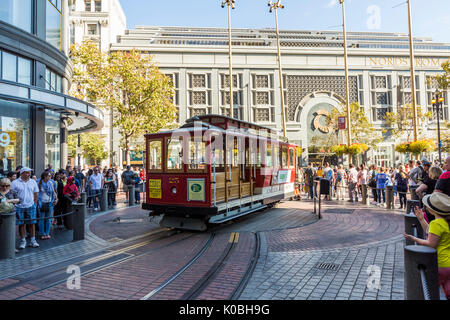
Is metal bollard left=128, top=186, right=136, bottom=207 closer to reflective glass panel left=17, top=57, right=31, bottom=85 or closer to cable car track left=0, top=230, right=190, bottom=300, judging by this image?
cable car track left=0, top=230, right=190, bottom=300

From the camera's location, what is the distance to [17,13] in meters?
14.0

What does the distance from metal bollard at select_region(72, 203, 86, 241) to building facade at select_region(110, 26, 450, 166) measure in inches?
1485

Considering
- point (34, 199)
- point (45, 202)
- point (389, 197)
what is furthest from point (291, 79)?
point (34, 199)

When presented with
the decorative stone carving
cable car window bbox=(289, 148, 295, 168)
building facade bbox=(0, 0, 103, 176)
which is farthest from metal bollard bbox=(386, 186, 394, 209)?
the decorative stone carving

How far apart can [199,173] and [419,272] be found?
6.30m

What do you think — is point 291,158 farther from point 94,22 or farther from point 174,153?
point 94,22

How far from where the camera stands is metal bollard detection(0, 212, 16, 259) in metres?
6.32

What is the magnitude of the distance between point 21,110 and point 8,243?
10.1m

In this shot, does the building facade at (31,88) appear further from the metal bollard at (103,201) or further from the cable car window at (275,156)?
the cable car window at (275,156)

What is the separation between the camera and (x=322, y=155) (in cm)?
4675

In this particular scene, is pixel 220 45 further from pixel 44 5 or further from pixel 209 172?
pixel 209 172

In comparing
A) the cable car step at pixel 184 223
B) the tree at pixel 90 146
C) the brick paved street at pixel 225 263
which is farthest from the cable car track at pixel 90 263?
the tree at pixel 90 146

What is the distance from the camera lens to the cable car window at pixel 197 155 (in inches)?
337

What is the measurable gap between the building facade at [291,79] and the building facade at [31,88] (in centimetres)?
2840
